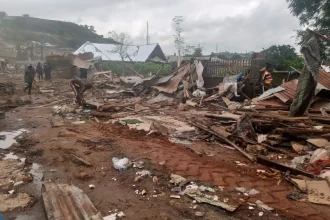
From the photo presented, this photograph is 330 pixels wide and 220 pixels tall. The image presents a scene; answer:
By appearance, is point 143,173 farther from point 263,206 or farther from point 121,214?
point 263,206

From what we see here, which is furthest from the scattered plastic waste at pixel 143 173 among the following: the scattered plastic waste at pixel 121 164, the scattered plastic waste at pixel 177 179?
the scattered plastic waste at pixel 177 179

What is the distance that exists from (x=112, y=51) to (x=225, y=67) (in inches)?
715

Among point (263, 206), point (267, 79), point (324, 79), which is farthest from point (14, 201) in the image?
point (267, 79)

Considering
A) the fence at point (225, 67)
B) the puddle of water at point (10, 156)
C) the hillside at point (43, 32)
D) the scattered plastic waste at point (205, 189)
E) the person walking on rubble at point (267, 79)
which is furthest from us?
the hillside at point (43, 32)

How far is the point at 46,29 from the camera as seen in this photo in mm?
53125

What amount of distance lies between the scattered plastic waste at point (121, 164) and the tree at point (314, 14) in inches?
570

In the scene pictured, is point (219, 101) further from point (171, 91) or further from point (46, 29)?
point (46, 29)

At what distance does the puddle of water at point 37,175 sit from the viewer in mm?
4395

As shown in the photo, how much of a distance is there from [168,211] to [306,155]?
3.56 metres

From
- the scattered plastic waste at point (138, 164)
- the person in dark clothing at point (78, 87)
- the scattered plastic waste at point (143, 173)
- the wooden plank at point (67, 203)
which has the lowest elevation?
the scattered plastic waste at point (143, 173)

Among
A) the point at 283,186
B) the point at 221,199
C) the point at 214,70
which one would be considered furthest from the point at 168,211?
the point at 214,70

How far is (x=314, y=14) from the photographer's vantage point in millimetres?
16938

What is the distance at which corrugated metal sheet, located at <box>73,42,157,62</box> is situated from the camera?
3161 centimetres

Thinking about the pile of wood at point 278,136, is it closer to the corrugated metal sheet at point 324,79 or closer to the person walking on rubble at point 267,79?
the corrugated metal sheet at point 324,79
